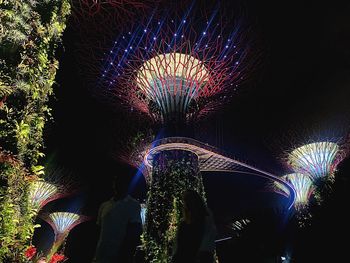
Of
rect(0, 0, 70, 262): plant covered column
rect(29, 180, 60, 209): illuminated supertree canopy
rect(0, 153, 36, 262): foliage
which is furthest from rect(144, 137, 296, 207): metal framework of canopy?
rect(0, 153, 36, 262): foliage

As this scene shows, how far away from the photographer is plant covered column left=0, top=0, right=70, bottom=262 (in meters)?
4.09

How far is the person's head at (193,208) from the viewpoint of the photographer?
3881 millimetres

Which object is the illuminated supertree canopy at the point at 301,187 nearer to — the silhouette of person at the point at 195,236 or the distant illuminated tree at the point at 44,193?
the distant illuminated tree at the point at 44,193

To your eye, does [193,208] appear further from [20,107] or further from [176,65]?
[176,65]

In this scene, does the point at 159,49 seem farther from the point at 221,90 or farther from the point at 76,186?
the point at 76,186

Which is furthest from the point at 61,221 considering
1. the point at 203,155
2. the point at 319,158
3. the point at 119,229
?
the point at 119,229

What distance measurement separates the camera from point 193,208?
3.95m

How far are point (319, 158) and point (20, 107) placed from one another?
22.0m

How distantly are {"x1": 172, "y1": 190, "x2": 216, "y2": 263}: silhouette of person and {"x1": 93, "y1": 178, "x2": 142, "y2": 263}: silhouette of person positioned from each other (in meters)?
0.47

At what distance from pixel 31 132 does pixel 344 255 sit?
14.6ft

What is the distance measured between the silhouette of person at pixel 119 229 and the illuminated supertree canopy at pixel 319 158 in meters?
20.9

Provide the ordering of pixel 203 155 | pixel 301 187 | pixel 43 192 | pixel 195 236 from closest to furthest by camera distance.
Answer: pixel 195 236 → pixel 203 155 → pixel 43 192 → pixel 301 187

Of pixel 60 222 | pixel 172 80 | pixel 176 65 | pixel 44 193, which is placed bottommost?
pixel 60 222

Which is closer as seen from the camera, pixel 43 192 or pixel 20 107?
pixel 20 107
